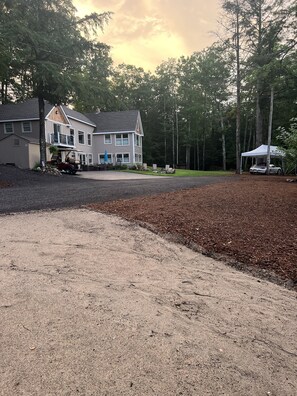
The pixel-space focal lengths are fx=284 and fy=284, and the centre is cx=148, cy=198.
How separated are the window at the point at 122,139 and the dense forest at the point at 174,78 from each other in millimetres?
8472

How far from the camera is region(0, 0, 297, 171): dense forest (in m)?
16.0

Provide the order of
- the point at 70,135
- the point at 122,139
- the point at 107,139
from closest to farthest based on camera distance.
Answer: the point at 70,135 < the point at 122,139 < the point at 107,139

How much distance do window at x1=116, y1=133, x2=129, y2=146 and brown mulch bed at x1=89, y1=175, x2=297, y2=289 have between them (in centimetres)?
3159

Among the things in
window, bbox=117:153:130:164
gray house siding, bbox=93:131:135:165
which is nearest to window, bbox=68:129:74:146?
gray house siding, bbox=93:131:135:165

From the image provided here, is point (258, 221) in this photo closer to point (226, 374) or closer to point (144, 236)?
point (144, 236)

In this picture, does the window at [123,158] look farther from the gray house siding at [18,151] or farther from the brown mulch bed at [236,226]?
the brown mulch bed at [236,226]

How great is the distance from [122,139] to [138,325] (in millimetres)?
37876

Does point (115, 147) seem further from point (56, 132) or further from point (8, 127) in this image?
point (8, 127)

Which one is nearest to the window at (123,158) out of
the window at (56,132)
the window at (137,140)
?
the window at (137,140)

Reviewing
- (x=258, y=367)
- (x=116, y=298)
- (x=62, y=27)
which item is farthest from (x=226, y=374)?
(x=62, y=27)

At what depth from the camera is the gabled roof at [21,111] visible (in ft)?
94.2

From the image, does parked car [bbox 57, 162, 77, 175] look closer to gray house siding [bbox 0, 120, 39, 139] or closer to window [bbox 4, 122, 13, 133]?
gray house siding [bbox 0, 120, 39, 139]

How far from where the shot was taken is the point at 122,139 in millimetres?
39062

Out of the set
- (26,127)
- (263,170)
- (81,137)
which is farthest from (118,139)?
(263,170)
